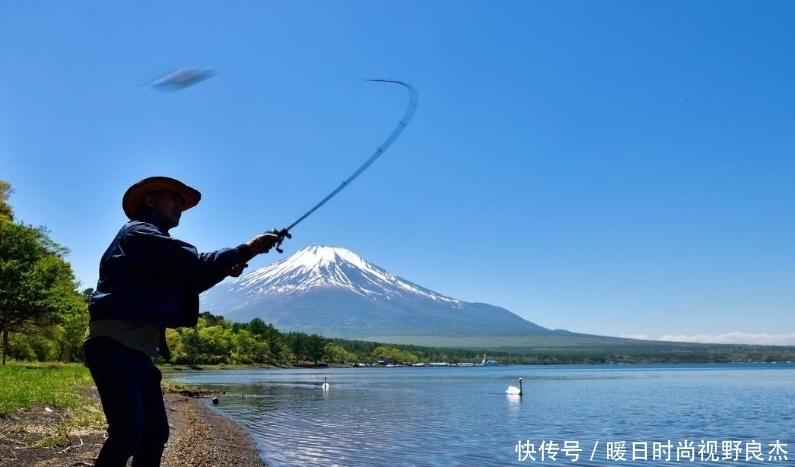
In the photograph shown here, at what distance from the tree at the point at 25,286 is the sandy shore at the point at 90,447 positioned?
59.3ft

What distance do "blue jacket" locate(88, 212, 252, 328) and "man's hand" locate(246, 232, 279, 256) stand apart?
0.33ft

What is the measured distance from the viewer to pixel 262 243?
440 cm

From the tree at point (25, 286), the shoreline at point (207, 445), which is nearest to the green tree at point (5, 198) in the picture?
the tree at point (25, 286)

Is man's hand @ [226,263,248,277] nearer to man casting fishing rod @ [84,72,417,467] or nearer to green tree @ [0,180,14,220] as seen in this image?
man casting fishing rod @ [84,72,417,467]

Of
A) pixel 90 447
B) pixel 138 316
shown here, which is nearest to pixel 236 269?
pixel 138 316

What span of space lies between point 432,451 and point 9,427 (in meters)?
11.3

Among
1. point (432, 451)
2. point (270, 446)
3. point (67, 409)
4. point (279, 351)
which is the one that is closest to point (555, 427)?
point (432, 451)

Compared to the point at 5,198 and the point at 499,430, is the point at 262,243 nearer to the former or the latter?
the point at 499,430

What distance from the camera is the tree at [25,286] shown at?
107 feet

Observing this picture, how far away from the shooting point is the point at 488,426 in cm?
2614

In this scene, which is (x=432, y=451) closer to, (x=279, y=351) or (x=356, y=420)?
(x=356, y=420)

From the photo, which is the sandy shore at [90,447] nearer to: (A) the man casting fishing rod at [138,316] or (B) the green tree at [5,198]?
(A) the man casting fishing rod at [138,316]

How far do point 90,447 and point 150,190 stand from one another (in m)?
6.19

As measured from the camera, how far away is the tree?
32.8 meters
